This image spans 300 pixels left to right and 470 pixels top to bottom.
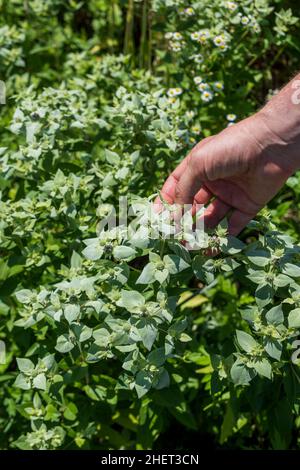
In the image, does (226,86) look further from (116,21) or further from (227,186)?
(116,21)

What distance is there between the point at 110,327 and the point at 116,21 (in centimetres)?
278

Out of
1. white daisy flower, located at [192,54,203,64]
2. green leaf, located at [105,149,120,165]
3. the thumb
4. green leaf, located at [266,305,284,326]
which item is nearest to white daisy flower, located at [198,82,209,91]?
white daisy flower, located at [192,54,203,64]

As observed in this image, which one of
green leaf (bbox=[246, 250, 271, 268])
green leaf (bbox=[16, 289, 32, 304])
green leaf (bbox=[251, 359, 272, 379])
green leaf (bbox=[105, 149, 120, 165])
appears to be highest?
green leaf (bbox=[105, 149, 120, 165])

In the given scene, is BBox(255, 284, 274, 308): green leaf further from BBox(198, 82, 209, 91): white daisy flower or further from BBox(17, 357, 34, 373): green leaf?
BBox(198, 82, 209, 91): white daisy flower

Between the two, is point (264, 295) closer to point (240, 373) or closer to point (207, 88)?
point (240, 373)

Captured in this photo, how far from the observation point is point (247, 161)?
71.9 inches

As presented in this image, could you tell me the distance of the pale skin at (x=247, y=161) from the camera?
1.77m

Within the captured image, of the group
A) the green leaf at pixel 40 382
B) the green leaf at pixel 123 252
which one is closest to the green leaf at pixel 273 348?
the green leaf at pixel 123 252

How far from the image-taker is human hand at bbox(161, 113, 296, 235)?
1791 mm

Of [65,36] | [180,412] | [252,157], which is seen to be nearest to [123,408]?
[180,412]

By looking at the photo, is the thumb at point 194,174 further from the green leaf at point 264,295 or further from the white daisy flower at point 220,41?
the white daisy flower at point 220,41

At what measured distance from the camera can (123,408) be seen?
7.81ft

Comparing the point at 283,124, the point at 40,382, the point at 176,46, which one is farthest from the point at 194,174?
the point at 176,46

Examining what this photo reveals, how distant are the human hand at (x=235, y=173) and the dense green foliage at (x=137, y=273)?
0.11 m
